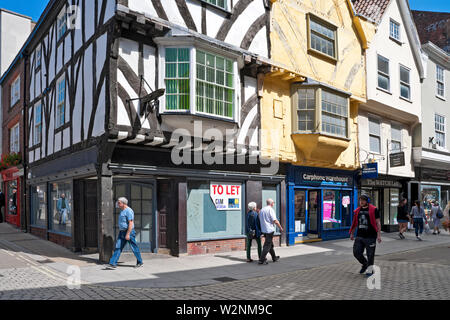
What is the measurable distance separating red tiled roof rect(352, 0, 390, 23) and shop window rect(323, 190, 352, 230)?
27.3 ft

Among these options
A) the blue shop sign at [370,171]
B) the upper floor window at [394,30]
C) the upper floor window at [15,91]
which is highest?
the upper floor window at [394,30]

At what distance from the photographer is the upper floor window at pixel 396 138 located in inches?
747

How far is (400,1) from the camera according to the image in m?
19.0

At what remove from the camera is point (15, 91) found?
20.1 metres

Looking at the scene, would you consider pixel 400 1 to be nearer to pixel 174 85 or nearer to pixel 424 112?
pixel 424 112

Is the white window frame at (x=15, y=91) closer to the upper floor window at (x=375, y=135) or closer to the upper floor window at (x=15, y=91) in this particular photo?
the upper floor window at (x=15, y=91)

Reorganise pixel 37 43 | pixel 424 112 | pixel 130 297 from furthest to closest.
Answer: pixel 424 112, pixel 37 43, pixel 130 297

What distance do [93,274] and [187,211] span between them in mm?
3547

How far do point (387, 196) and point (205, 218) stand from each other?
1155cm

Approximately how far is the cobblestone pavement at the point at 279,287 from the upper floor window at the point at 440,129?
14415mm

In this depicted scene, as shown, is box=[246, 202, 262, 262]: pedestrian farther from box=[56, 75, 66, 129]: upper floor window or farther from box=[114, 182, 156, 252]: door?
box=[56, 75, 66, 129]: upper floor window

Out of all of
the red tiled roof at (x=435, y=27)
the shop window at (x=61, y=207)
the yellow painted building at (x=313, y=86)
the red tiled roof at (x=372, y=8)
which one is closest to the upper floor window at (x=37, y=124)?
the shop window at (x=61, y=207)

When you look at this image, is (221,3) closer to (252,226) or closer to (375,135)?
(252,226)
